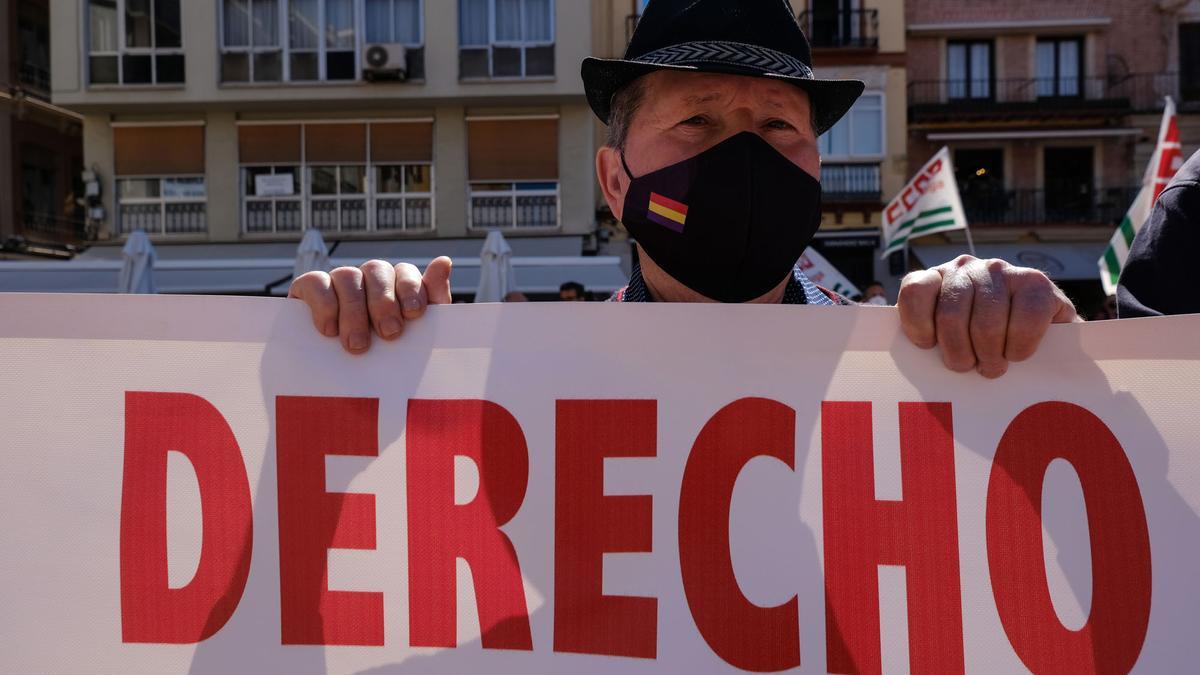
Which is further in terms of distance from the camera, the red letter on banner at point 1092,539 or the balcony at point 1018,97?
the balcony at point 1018,97

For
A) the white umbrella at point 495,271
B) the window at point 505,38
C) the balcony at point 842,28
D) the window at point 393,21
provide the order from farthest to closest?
the balcony at point 842,28 < the window at point 393,21 < the window at point 505,38 < the white umbrella at point 495,271

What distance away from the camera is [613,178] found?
5.66 ft

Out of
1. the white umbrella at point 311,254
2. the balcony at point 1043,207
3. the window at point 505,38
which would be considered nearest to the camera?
the white umbrella at point 311,254

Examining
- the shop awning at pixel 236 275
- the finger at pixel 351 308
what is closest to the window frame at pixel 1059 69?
the shop awning at pixel 236 275

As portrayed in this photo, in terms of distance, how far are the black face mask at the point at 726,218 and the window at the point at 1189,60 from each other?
23971 millimetres

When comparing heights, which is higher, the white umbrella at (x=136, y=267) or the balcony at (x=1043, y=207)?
the balcony at (x=1043, y=207)

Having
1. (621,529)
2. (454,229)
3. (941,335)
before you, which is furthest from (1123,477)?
(454,229)

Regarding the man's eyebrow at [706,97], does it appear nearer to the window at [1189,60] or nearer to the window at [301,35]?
the window at [301,35]

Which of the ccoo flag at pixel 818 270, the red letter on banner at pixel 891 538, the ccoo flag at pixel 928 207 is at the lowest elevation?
the red letter on banner at pixel 891 538

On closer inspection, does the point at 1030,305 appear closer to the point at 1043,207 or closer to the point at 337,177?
the point at 337,177

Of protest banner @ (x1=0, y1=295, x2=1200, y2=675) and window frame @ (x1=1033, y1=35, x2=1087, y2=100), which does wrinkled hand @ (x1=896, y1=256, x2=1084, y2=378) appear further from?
window frame @ (x1=1033, y1=35, x2=1087, y2=100)

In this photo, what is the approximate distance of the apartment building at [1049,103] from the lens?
2025 cm

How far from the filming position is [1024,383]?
4.20 ft

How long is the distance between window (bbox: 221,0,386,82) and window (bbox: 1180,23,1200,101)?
17.5 meters
